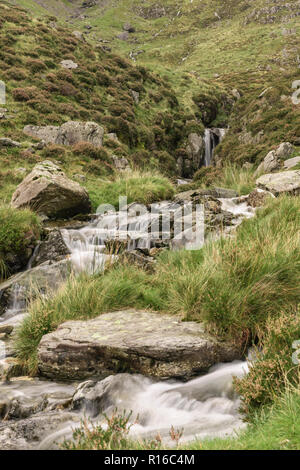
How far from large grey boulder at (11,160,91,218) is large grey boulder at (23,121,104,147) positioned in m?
7.92

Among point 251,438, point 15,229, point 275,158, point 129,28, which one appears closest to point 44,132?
point 15,229

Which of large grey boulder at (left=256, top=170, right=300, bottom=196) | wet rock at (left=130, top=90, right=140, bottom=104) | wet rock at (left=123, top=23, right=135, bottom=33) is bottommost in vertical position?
large grey boulder at (left=256, top=170, right=300, bottom=196)

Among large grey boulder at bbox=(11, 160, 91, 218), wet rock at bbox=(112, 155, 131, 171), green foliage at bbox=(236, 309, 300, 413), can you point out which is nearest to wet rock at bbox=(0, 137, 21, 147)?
large grey boulder at bbox=(11, 160, 91, 218)

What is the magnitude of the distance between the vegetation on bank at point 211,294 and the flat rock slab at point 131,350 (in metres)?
0.33

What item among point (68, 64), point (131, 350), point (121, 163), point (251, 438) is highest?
point (68, 64)

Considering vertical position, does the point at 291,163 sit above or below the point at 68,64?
below

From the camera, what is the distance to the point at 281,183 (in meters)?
12.9

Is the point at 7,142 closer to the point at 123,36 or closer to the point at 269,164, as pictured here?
the point at 269,164

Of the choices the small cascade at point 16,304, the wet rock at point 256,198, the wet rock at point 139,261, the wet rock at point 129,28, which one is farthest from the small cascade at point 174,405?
the wet rock at point 129,28

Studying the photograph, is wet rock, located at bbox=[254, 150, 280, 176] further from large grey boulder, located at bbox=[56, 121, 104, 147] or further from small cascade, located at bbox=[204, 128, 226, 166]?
small cascade, located at bbox=[204, 128, 226, 166]

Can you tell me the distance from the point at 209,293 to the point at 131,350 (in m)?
1.32

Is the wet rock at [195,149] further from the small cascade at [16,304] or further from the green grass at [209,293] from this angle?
the green grass at [209,293]

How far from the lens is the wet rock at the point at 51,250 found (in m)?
9.34

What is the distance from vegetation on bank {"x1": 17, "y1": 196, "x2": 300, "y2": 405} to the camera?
14.4 ft
